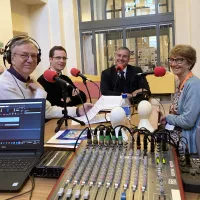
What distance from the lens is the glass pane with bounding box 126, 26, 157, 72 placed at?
6.82m

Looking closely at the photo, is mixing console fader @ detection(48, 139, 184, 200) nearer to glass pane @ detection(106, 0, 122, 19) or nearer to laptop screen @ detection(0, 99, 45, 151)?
laptop screen @ detection(0, 99, 45, 151)

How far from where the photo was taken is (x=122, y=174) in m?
0.80

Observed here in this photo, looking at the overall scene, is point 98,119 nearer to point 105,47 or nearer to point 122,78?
point 122,78

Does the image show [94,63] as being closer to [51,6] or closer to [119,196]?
[51,6]

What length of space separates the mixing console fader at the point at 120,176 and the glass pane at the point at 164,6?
638 centimetres

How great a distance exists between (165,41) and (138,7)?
120 centimetres

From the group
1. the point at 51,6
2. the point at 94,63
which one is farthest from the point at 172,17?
the point at 51,6

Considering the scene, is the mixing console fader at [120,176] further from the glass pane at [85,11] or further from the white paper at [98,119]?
the glass pane at [85,11]

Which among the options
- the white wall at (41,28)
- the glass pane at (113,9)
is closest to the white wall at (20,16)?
the white wall at (41,28)

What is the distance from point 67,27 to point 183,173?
657 cm

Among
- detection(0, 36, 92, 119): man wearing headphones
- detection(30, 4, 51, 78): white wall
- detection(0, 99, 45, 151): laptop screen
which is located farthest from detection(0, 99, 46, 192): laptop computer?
detection(30, 4, 51, 78): white wall

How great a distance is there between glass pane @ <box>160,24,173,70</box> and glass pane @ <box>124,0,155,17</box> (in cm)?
56

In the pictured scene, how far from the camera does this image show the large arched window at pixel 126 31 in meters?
6.66

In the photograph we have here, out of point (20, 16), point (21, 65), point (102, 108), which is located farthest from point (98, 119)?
point (20, 16)
